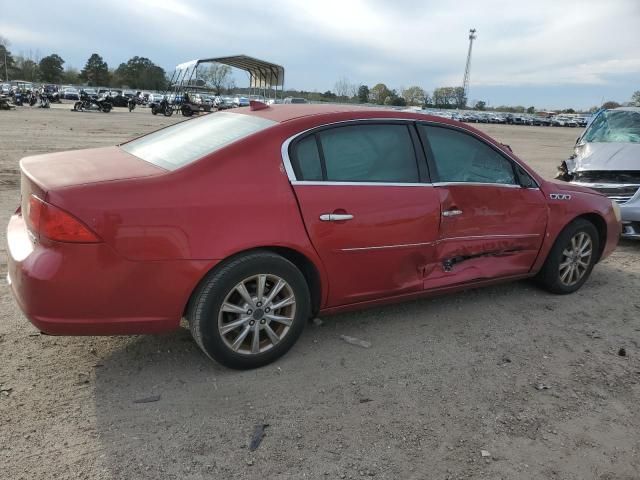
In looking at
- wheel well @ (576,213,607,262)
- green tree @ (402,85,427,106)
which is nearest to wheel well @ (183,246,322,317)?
wheel well @ (576,213,607,262)

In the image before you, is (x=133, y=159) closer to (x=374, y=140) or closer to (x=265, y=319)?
(x=265, y=319)

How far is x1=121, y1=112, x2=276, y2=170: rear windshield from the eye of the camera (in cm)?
316

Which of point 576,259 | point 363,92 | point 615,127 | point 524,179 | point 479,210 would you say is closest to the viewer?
point 479,210

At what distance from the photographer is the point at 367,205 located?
11.0ft

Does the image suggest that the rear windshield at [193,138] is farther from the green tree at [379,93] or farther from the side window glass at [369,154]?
the green tree at [379,93]

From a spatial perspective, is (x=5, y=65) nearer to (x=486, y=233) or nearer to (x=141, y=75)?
(x=141, y=75)

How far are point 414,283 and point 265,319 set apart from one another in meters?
1.19

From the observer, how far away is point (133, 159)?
10.9 feet

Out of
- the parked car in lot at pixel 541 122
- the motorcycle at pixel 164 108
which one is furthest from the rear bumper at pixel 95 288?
the parked car in lot at pixel 541 122

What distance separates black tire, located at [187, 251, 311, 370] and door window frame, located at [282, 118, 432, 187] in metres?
0.53

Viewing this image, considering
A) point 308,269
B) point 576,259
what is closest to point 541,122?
point 576,259

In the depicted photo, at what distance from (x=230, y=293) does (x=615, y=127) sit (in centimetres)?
744

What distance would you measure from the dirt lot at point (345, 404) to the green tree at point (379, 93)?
81453 millimetres

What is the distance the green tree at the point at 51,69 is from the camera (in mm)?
106812
